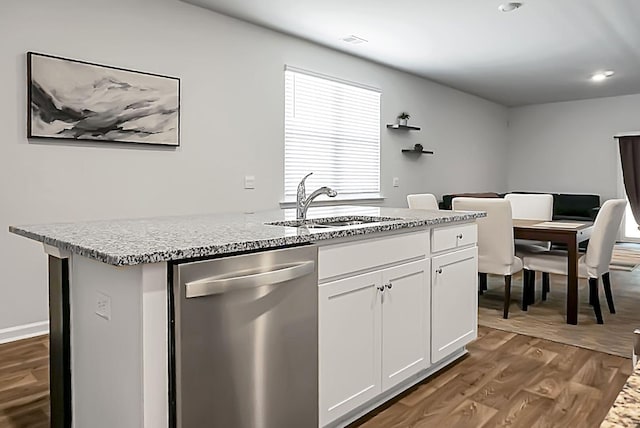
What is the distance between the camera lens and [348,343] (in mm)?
2006

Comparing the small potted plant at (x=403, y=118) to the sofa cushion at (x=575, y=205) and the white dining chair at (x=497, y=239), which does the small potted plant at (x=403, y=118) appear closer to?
the white dining chair at (x=497, y=239)

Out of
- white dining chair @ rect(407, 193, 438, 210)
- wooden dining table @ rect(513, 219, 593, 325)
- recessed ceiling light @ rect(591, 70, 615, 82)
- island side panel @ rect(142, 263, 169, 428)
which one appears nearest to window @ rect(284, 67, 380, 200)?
white dining chair @ rect(407, 193, 438, 210)

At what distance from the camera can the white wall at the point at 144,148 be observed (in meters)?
3.06

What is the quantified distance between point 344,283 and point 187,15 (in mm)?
2904

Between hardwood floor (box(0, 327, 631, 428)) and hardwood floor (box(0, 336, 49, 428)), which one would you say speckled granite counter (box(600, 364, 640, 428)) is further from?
hardwood floor (box(0, 336, 49, 428))

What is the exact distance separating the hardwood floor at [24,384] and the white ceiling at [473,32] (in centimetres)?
281

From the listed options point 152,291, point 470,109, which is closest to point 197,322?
point 152,291

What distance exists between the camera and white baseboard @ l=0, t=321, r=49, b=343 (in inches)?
122

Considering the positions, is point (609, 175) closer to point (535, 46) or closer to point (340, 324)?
point (535, 46)

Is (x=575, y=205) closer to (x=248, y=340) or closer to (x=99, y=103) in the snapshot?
(x=99, y=103)

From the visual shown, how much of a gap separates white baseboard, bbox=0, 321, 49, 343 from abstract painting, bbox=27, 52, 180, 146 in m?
1.26

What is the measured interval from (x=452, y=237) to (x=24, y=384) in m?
2.41

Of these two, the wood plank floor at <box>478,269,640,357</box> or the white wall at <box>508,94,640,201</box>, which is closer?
the wood plank floor at <box>478,269,640,357</box>

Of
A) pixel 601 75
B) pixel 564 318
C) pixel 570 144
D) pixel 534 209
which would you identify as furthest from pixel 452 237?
pixel 570 144
